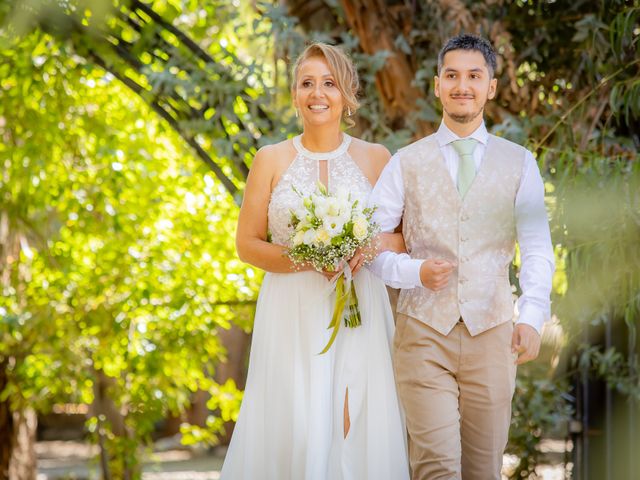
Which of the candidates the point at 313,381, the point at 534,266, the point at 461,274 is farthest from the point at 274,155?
the point at 534,266

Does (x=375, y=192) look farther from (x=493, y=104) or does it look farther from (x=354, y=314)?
(x=493, y=104)

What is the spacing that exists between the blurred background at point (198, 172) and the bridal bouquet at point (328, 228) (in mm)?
884

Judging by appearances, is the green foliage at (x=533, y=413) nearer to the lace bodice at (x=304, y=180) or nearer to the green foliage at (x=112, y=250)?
the green foliage at (x=112, y=250)

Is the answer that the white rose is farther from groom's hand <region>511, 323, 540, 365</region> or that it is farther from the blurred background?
the blurred background

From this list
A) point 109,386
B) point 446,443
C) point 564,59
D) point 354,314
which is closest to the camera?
point 446,443

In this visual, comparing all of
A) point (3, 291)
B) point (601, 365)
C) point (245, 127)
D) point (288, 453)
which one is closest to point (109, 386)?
point (3, 291)

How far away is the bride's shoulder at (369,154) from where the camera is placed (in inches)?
137

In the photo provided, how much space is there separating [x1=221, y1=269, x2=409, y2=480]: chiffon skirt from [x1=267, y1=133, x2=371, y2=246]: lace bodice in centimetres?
19

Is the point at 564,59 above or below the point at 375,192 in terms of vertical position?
above

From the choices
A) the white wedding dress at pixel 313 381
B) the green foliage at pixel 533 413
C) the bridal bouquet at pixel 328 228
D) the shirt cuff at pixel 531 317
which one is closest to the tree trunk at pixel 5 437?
the green foliage at pixel 533 413

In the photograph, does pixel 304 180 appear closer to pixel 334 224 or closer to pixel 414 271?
pixel 334 224

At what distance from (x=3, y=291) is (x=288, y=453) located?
3.94 meters

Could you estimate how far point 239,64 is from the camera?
5.16m

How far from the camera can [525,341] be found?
2695 millimetres
